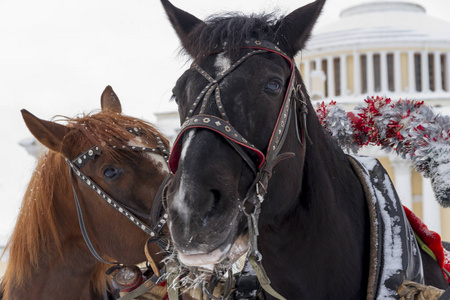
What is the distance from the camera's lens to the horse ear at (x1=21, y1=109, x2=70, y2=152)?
9.97 ft

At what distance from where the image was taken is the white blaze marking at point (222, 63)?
2.11 meters

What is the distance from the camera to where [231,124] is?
1987 mm

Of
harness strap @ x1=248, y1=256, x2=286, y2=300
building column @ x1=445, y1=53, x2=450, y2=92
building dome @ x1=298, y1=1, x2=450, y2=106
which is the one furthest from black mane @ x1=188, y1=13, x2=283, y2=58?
building column @ x1=445, y1=53, x2=450, y2=92

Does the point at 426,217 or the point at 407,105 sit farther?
the point at 426,217

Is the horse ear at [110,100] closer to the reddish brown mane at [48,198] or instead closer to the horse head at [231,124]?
the reddish brown mane at [48,198]

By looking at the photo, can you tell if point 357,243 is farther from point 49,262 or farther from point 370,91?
point 370,91

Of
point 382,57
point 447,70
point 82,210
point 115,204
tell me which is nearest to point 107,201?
point 115,204

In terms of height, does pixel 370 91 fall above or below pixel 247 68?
below

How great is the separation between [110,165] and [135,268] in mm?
698

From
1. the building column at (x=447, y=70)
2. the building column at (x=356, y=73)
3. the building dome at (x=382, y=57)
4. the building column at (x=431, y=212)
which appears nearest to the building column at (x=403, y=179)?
the building column at (x=431, y=212)

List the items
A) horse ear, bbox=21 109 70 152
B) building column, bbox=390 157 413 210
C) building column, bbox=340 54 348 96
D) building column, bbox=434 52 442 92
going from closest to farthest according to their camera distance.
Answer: horse ear, bbox=21 109 70 152 < building column, bbox=390 157 413 210 < building column, bbox=340 54 348 96 < building column, bbox=434 52 442 92

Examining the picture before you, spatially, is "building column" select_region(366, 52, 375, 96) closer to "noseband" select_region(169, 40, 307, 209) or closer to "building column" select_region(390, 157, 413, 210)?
Answer: "building column" select_region(390, 157, 413, 210)

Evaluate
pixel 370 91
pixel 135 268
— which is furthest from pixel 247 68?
pixel 370 91

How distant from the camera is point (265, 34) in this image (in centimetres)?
227
